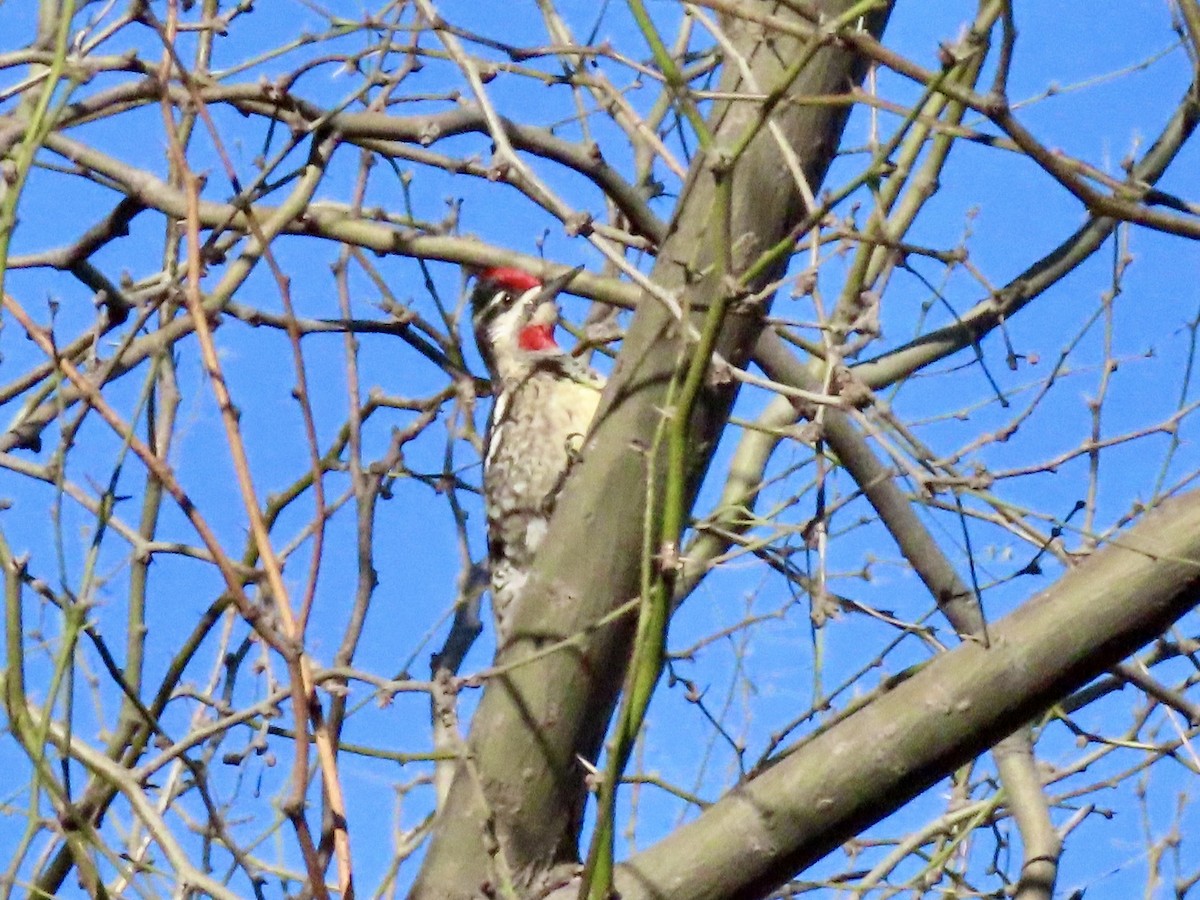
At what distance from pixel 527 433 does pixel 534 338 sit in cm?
29

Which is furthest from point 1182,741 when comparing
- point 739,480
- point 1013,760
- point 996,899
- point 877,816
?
point 739,480

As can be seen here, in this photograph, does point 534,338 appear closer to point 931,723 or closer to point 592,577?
point 592,577

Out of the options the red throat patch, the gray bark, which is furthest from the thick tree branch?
the red throat patch

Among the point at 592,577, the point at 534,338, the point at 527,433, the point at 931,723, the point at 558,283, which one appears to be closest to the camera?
the point at 931,723

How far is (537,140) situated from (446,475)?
766 mm

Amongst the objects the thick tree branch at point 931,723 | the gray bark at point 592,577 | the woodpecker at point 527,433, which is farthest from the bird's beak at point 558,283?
the thick tree branch at point 931,723

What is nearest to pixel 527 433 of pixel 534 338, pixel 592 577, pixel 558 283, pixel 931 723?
pixel 534 338

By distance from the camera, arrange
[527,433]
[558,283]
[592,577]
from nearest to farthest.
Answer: [592,577] < [558,283] < [527,433]

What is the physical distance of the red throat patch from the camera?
142 inches

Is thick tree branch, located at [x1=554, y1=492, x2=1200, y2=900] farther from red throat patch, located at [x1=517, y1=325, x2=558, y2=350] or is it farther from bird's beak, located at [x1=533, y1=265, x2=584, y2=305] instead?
red throat patch, located at [x1=517, y1=325, x2=558, y2=350]

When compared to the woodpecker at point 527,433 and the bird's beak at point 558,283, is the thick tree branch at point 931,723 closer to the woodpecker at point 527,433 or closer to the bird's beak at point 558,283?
the bird's beak at point 558,283

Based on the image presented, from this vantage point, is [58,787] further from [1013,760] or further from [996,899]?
[996,899]

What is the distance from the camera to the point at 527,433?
11.3ft

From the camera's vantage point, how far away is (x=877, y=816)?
1839 mm
